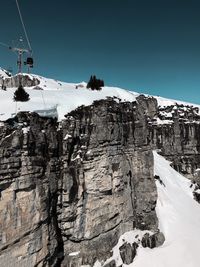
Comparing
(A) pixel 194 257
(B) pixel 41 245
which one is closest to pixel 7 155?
(B) pixel 41 245

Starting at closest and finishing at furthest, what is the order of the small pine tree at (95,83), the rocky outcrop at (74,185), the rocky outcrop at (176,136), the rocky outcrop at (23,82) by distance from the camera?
the rocky outcrop at (74,185) → the small pine tree at (95,83) → the rocky outcrop at (176,136) → the rocky outcrop at (23,82)

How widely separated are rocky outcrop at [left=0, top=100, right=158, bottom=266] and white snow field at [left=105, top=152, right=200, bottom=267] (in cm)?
198

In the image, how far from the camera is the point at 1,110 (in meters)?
31.1

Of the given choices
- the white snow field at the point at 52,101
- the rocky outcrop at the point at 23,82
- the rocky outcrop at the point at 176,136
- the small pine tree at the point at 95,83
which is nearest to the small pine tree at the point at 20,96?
the white snow field at the point at 52,101

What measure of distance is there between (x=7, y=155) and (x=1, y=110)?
21.9 ft

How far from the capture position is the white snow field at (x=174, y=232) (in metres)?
33.7

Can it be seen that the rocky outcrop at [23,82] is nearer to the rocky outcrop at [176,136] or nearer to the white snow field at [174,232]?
the rocky outcrop at [176,136]

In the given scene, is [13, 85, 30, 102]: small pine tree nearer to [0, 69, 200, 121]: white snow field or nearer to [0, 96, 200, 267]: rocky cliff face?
[0, 69, 200, 121]: white snow field

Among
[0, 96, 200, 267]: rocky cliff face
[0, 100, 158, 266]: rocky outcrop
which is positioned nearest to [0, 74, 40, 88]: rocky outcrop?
[0, 96, 200, 267]: rocky cliff face

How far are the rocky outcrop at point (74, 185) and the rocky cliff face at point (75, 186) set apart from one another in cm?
9

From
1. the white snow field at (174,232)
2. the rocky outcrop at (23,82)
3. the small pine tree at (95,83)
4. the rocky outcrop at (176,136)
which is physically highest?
the rocky outcrop at (23,82)

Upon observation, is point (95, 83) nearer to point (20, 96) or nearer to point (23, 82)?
point (20, 96)

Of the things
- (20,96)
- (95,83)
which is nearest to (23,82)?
(95,83)

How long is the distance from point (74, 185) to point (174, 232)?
15858mm
